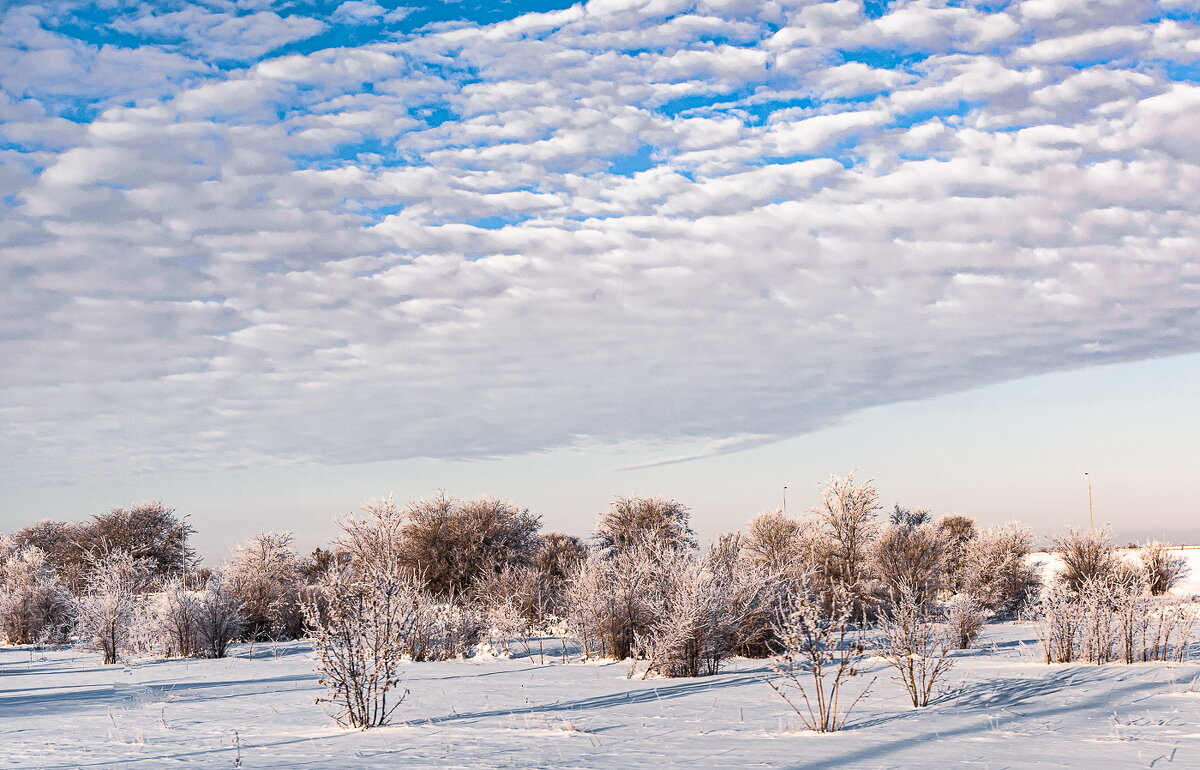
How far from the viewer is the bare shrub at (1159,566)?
33812 mm

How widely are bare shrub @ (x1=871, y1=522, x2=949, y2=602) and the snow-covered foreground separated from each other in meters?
10.3

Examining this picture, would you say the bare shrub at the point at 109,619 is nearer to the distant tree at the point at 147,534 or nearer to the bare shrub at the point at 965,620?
the bare shrub at the point at 965,620

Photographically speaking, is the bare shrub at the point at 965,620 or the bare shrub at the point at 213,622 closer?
the bare shrub at the point at 965,620

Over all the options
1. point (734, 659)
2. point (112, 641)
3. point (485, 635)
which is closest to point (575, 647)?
point (485, 635)

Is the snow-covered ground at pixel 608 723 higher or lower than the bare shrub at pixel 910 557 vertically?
lower

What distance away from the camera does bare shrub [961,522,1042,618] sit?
29.3 metres

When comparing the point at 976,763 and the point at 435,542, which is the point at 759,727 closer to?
the point at 976,763

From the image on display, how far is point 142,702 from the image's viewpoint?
13.1 m

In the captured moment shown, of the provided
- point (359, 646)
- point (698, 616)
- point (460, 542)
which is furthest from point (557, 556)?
point (359, 646)

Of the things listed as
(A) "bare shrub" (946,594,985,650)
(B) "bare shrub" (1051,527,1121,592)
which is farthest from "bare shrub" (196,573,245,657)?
(B) "bare shrub" (1051,527,1121,592)

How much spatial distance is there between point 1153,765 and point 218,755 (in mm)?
7466

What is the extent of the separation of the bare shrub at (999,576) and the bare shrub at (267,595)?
58.6ft

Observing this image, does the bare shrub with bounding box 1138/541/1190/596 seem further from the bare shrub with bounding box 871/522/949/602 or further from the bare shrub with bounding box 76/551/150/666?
the bare shrub with bounding box 76/551/150/666

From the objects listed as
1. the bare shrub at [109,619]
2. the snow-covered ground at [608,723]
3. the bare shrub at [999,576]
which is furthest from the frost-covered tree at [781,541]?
the bare shrub at [109,619]
